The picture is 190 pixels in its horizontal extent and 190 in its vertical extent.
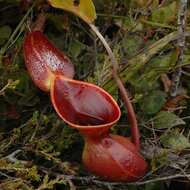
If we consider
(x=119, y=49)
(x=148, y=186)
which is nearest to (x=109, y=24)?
(x=119, y=49)

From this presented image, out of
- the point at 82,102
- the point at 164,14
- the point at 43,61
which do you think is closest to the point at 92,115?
the point at 82,102

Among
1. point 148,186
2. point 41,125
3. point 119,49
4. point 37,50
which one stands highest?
point 37,50

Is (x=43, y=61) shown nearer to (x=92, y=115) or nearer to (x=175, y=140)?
(x=92, y=115)

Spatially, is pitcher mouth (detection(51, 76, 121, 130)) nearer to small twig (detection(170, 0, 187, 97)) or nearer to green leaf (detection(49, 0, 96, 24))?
green leaf (detection(49, 0, 96, 24))

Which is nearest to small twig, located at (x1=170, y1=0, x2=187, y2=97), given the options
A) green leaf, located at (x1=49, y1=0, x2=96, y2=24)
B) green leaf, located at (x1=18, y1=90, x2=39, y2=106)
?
green leaf, located at (x1=49, y1=0, x2=96, y2=24)

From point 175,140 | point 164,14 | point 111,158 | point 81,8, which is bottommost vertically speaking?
point 175,140

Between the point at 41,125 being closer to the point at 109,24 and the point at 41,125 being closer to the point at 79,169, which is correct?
the point at 79,169
